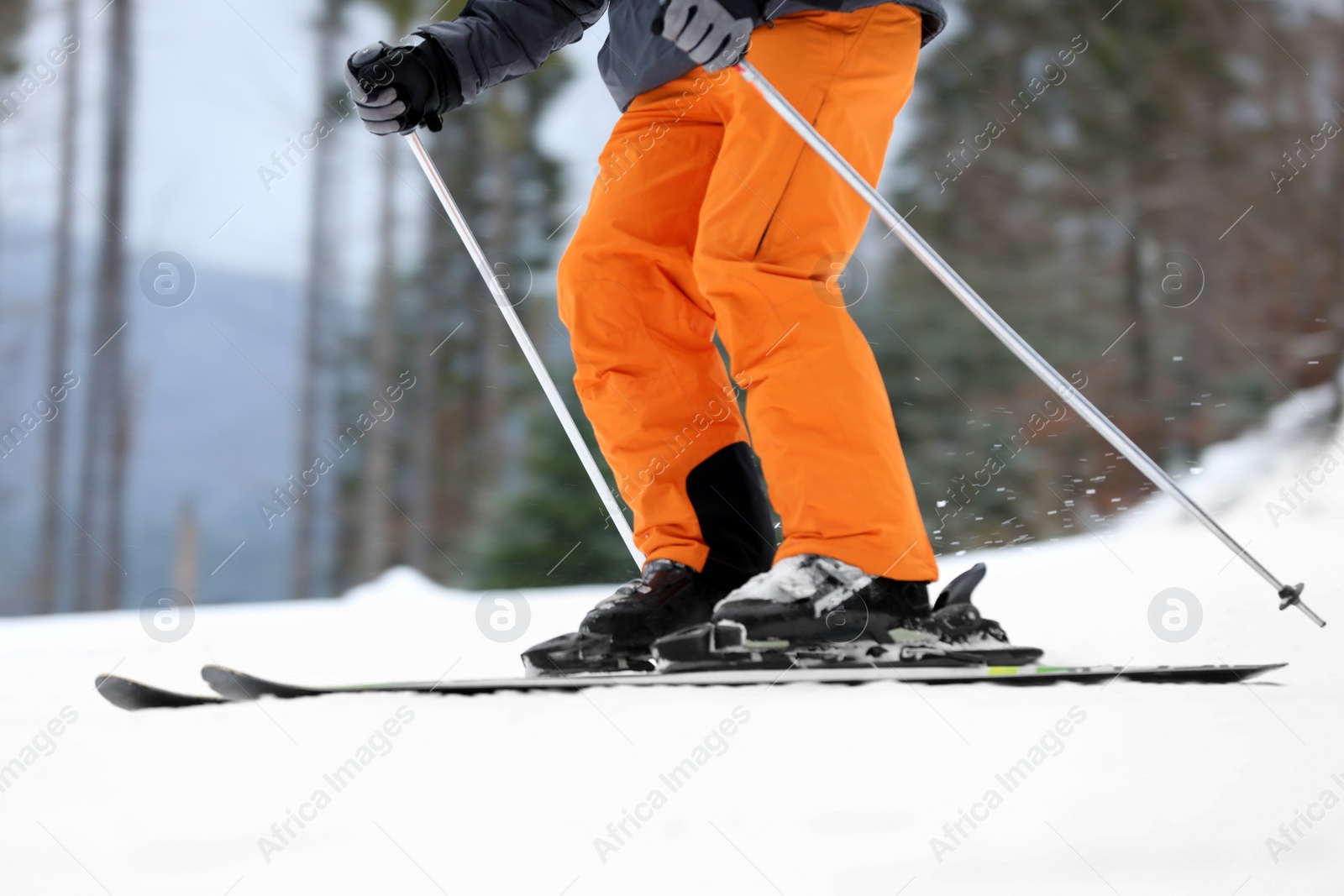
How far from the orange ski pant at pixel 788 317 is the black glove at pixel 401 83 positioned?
0.39 meters

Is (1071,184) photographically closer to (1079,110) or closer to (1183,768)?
(1079,110)

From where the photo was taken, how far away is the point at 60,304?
5.51m

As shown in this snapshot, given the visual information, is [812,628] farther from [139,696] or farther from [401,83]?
[401,83]

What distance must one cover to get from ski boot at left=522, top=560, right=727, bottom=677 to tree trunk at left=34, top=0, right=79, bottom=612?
5.31m

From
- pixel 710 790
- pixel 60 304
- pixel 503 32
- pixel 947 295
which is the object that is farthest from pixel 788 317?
pixel 60 304

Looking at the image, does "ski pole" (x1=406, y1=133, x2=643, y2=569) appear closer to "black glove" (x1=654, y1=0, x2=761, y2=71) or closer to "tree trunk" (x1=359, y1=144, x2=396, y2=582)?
"black glove" (x1=654, y1=0, x2=761, y2=71)

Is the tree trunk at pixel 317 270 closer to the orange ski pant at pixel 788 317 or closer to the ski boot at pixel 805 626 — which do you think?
the orange ski pant at pixel 788 317

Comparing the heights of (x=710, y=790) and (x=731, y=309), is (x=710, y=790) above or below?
below

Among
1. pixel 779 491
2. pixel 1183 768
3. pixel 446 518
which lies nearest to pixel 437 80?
pixel 779 491

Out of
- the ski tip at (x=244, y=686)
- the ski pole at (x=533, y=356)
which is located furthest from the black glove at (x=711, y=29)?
the ski tip at (x=244, y=686)

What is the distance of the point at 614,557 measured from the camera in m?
4.22

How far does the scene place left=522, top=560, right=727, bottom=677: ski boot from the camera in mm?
1198

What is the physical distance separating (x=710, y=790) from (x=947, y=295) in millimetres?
4149

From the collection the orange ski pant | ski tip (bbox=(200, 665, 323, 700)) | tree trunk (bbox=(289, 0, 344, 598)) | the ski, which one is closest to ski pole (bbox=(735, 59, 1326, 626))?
the orange ski pant
